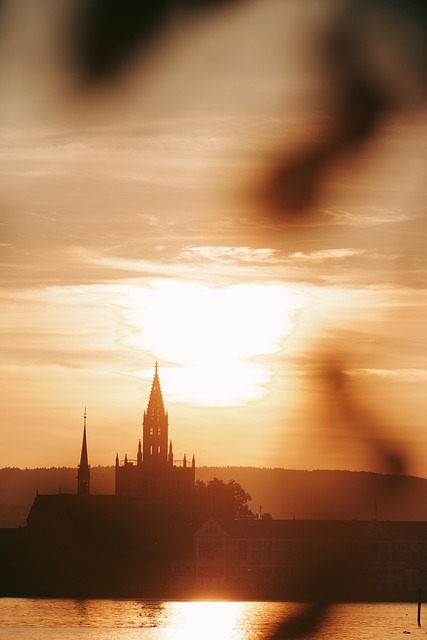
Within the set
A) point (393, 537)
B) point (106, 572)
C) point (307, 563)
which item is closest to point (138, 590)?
point (106, 572)

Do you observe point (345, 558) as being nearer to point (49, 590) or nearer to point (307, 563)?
point (307, 563)

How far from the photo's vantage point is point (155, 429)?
575 feet

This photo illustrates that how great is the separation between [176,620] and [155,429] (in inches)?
2415

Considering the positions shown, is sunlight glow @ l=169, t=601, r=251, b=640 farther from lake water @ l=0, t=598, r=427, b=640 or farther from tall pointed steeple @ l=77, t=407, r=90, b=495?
tall pointed steeple @ l=77, t=407, r=90, b=495

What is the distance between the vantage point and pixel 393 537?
506 feet

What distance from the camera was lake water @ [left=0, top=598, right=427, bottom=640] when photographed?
103750 mm

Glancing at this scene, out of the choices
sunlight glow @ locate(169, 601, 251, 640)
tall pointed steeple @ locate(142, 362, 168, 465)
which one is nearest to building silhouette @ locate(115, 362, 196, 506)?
tall pointed steeple @ locate(142, 362, 168, 465)

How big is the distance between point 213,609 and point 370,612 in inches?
512

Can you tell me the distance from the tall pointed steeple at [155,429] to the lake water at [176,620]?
A: 4055cm

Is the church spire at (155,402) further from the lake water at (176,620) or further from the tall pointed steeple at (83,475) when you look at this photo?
the lake water at (176,620)

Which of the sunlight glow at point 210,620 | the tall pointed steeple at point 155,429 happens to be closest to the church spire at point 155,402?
the tall pointed steeple at point 155,429

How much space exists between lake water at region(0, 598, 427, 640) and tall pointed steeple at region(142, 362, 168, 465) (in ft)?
133

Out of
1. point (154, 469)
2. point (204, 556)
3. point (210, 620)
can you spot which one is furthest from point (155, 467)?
point (210, 620)

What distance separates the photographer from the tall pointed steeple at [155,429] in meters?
175
